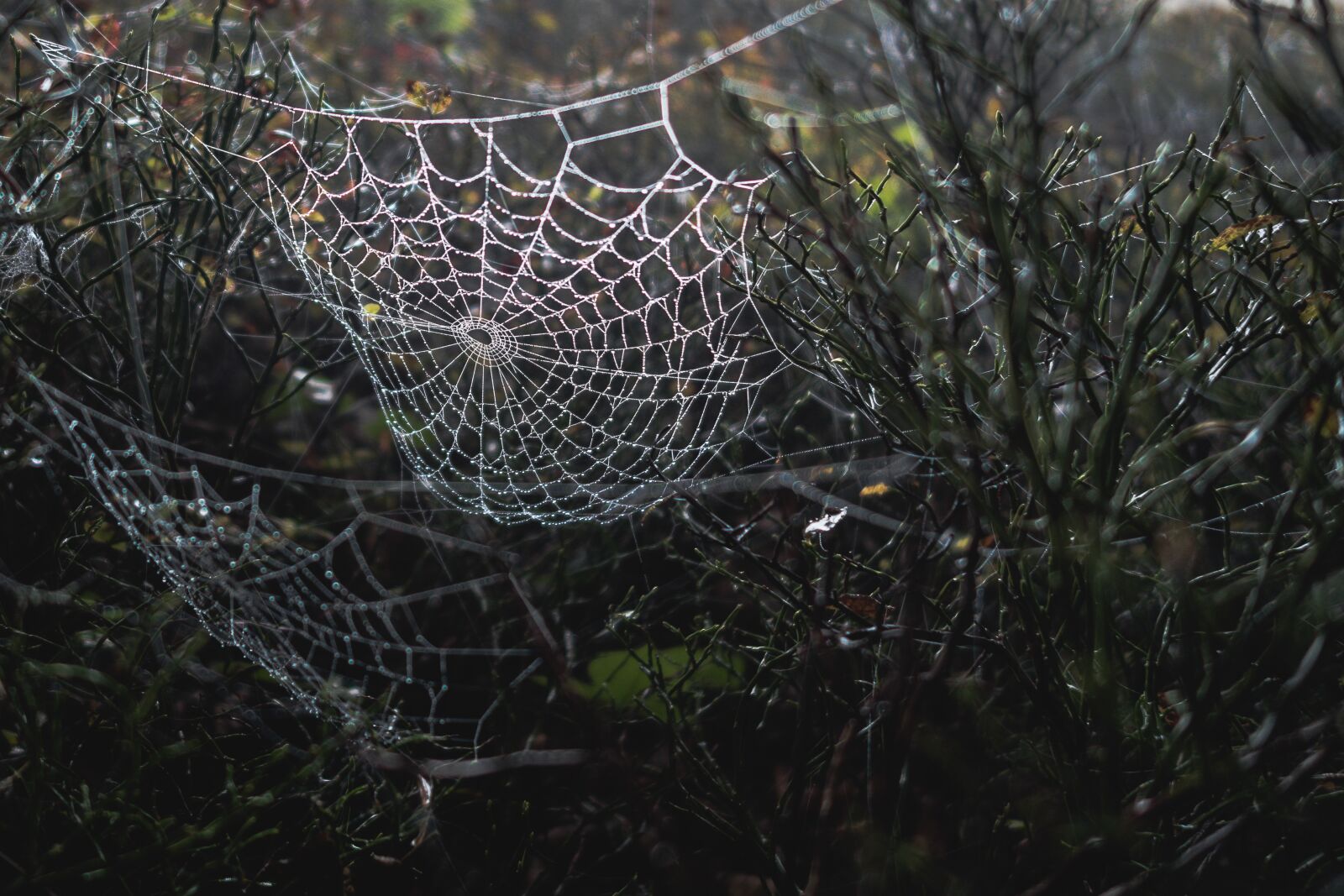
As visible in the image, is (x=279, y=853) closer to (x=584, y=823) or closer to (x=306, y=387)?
(x=584, y=823)

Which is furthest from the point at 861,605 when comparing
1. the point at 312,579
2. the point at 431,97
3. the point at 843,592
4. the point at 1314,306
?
the point at 431,97

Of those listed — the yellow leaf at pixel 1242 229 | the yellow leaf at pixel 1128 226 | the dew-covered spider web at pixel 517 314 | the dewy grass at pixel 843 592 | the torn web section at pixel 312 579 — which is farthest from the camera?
the dew-covered spider web at pixel 517 314

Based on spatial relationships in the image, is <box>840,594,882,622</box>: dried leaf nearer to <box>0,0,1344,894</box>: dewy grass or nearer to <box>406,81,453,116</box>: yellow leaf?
<box>0,0,1344,894</box>: dewy grass

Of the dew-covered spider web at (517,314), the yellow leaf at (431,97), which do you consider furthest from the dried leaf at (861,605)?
the yellow leaf at (431,97)

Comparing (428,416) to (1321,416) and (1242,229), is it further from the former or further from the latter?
(1321,416)

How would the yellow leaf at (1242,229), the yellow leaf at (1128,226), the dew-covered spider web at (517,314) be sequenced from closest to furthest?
the yellow leaf at (1242,229) < the yellow leaf at (1128,226) < the dew-covered spider web at (517,314)

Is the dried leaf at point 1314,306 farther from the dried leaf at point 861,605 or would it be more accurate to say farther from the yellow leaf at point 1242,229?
the dried leaf at point 861,605

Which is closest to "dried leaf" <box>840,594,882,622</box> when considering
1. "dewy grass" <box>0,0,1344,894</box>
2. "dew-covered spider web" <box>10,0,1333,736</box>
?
"dewy grass" <box>0,0,1344,894</box>
